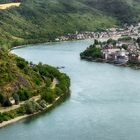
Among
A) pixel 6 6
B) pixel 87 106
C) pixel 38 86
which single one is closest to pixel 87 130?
pixel 87 106

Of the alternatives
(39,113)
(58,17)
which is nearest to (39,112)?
(39,113)

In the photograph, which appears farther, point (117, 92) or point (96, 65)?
point (96, 65)

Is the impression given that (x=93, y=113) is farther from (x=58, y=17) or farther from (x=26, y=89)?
(x=58, y=17)

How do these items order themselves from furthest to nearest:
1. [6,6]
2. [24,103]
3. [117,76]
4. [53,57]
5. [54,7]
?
[54,7] < [6,6] < [53,57] < [117,76] < [24,103]

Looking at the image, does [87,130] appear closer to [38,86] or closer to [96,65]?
[38,86]

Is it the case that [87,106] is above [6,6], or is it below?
below

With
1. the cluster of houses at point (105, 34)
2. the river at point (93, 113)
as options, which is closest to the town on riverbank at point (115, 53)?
the river at point (93, 113)

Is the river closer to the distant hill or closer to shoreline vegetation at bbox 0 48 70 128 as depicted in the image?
shoreline vegetation at bbox 0 48 70 128
